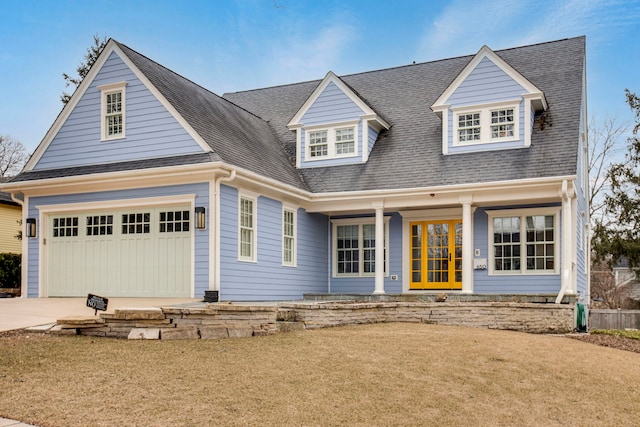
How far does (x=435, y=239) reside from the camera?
1697 centimetres

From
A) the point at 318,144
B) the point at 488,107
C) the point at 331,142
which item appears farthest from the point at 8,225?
the point at 488,107

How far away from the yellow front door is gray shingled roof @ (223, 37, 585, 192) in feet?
5.40

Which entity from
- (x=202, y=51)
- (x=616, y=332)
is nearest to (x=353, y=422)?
(x=616, y=332)

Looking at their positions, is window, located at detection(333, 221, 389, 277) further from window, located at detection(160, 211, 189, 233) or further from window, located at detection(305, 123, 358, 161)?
window, located at detection(160, 211, 189, 233)

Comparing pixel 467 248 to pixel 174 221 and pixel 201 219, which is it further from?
pixel 174 221

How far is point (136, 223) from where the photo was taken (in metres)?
14.3

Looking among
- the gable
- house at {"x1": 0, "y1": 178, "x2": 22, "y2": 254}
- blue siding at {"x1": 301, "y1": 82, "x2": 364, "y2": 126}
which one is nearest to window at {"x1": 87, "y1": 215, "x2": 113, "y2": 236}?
the gable

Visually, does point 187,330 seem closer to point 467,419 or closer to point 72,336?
point 72,336

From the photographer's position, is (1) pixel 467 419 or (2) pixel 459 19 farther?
(2) pixel 459 19

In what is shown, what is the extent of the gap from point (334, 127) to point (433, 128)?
9.01ft

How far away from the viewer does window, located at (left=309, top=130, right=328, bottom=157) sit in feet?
59.3

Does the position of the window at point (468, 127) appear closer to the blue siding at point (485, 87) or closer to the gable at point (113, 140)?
the blue siding at point (485, 87)

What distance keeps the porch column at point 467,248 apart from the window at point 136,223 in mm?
7319

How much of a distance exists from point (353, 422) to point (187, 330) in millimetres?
4418
